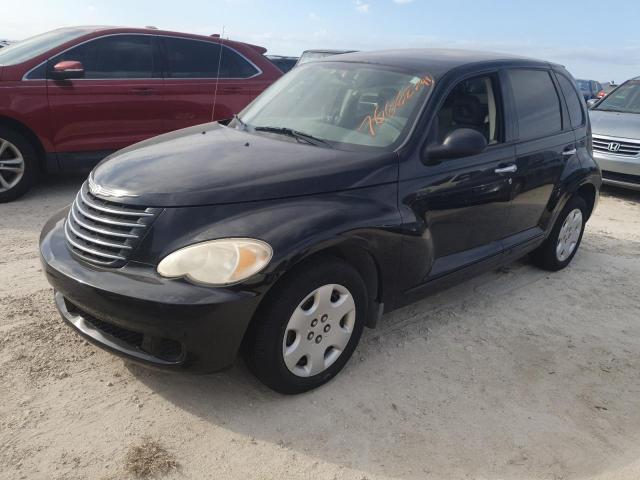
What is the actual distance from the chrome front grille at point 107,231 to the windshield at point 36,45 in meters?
3.65

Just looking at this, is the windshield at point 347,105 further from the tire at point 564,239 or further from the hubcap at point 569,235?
the hubcap at point 569,235

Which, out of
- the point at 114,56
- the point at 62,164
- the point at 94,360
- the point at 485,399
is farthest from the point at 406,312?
the point at 114,56

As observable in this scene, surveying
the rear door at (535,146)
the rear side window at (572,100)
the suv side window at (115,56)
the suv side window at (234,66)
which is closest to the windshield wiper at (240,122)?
the rear door at (535,146)

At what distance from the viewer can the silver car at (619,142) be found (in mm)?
7516

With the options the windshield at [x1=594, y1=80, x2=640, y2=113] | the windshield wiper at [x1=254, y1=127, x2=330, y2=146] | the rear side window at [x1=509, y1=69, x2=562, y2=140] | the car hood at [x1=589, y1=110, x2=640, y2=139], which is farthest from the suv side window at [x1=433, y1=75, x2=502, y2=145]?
the windshield at [x1=594, y1=80, x2=640, y2=113]

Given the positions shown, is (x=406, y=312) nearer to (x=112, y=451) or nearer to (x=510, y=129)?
(x=510, y=129)

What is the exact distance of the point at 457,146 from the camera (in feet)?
10.00

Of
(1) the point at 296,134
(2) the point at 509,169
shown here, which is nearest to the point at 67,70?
(1) the point at 296,134

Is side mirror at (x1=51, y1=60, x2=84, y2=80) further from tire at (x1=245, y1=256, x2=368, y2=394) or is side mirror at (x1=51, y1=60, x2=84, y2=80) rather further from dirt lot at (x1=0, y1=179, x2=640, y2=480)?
tire at (x1=245, y1=256, x2=368, y2=394)

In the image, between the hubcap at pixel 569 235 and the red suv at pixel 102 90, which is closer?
the hubcap at pixel 569 235

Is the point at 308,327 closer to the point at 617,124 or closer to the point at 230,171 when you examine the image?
the point at 230,171

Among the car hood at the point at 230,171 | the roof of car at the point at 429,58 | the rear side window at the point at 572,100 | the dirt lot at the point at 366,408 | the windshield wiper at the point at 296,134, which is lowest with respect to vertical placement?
the dirt lot at the point at 366,408

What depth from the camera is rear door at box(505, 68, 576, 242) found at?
12.6 feet

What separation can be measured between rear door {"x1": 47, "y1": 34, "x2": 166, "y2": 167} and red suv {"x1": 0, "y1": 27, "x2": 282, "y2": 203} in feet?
0.03
